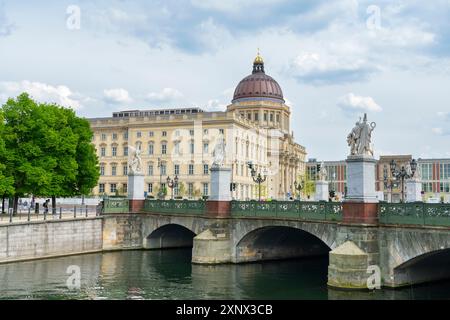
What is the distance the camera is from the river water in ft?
93.4

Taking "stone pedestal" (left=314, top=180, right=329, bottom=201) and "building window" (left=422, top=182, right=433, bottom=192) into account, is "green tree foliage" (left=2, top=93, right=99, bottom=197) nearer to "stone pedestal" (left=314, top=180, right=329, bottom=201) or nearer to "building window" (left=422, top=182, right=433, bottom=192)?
"stone pedestal" (left=314, top=180, right=329, bottom=201)

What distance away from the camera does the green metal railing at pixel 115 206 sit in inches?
1905

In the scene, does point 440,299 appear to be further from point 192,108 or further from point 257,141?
point 192,108

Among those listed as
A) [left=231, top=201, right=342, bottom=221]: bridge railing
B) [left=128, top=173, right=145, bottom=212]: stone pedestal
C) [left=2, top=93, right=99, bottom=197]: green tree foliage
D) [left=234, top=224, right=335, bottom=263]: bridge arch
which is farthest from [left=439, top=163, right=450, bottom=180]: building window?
[left=231, top=201, right=342, bottom=221]: bridge railing

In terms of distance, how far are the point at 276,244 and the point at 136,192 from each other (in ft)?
45.6

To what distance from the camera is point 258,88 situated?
143 m

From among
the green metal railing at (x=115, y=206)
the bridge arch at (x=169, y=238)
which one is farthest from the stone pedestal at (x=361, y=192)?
the green metal railing at (x=115, y=206)

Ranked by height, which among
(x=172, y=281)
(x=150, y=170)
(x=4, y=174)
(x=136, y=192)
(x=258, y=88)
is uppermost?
(x=258, y=88)

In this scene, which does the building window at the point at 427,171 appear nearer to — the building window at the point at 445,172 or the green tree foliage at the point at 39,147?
the building window at the point at 445,172

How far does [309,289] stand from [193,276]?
7.65 m

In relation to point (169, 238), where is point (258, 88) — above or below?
above

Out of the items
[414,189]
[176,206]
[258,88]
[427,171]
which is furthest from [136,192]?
[427,171]

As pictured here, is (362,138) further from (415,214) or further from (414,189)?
(414,189)
